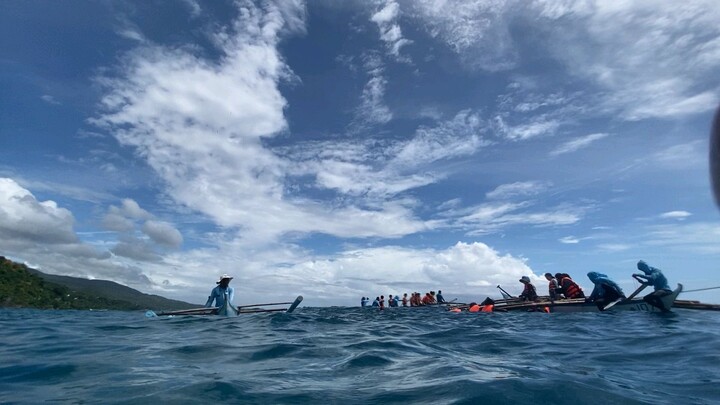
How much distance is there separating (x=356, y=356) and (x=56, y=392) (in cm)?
472

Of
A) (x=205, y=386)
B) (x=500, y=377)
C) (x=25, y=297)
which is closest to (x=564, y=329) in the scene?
(x=500, y=377)

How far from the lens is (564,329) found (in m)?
12.1

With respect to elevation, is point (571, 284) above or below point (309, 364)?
above

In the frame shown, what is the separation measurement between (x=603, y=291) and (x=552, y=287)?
3.88m

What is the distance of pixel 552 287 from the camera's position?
911 inches

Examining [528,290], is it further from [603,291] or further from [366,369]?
[366,369]

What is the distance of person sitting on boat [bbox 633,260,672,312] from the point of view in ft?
56.5

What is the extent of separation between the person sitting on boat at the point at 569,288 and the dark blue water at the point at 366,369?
13.2 metres

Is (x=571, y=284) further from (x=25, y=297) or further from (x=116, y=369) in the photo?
(x=25, y=297)

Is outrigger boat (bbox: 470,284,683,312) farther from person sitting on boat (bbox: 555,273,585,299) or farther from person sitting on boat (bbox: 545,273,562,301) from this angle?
person sitting on boat (bbox: 555,273,585,299)

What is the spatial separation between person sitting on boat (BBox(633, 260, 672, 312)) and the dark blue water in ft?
26.6

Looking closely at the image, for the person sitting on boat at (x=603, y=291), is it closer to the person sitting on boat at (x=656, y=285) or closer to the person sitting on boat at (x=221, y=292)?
the person sitting on boat at (x=656, y=285)

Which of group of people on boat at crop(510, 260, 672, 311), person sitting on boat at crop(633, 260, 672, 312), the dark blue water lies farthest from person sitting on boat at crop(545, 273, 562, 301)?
the dark blue water

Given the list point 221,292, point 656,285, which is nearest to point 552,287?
point 656,285
